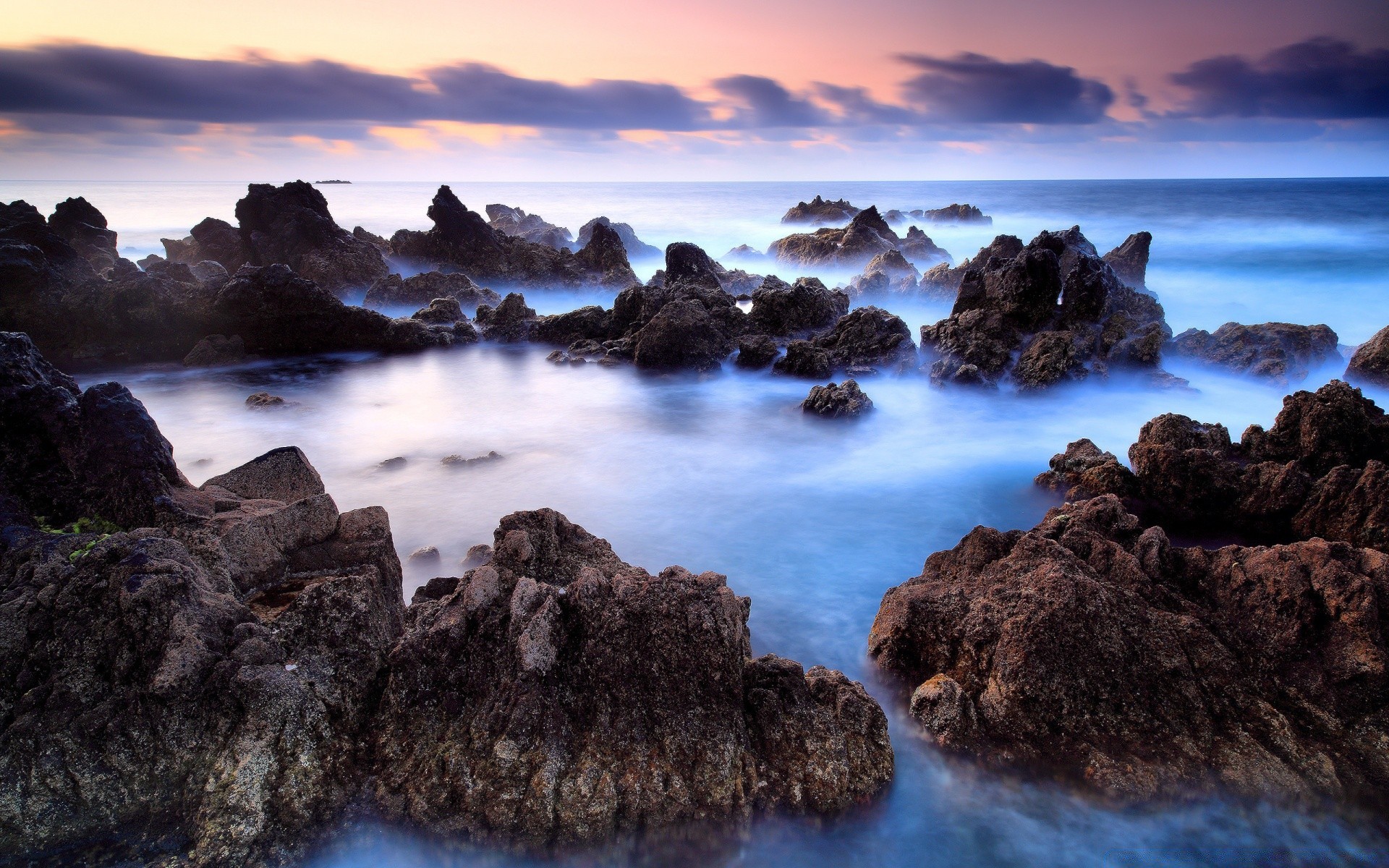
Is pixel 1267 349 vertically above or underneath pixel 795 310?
underneath

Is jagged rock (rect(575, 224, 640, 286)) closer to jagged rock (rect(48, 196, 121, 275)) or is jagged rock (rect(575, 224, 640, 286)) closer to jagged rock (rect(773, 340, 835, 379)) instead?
jagged rock (rect(773, 340, 835, 379))

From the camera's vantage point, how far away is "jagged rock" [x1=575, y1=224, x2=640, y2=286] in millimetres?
24438

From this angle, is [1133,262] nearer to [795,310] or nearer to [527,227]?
[795,310]

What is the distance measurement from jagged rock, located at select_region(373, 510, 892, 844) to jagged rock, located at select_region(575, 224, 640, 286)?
836 inches

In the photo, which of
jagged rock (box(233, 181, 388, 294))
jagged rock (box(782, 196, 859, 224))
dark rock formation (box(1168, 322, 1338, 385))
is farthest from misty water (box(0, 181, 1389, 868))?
jagged rock (box(782, 196, 859, 224))

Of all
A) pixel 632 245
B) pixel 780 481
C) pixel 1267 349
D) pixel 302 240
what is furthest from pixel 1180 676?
pixel 632 245

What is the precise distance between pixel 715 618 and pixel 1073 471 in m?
6.07

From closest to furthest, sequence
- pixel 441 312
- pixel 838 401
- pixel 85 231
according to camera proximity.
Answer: pixel 838 401, pixel 441 312, pixel 85 231

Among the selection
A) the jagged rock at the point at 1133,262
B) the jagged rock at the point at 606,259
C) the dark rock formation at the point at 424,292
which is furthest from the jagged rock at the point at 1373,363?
the dark rock formation at the point at 424,292

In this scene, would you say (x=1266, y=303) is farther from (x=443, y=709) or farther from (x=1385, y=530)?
(x=443, y=709)

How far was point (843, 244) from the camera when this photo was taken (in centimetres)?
2789

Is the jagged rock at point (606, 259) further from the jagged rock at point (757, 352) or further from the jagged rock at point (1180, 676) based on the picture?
the jagged rock at point (1180, 676)

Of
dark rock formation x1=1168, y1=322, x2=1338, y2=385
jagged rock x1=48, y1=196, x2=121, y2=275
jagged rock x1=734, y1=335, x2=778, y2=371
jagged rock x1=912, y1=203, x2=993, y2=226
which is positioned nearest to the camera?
dark rock formation x1=1168, y1=322, x2=1338, y2=385

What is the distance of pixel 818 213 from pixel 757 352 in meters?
36.0
